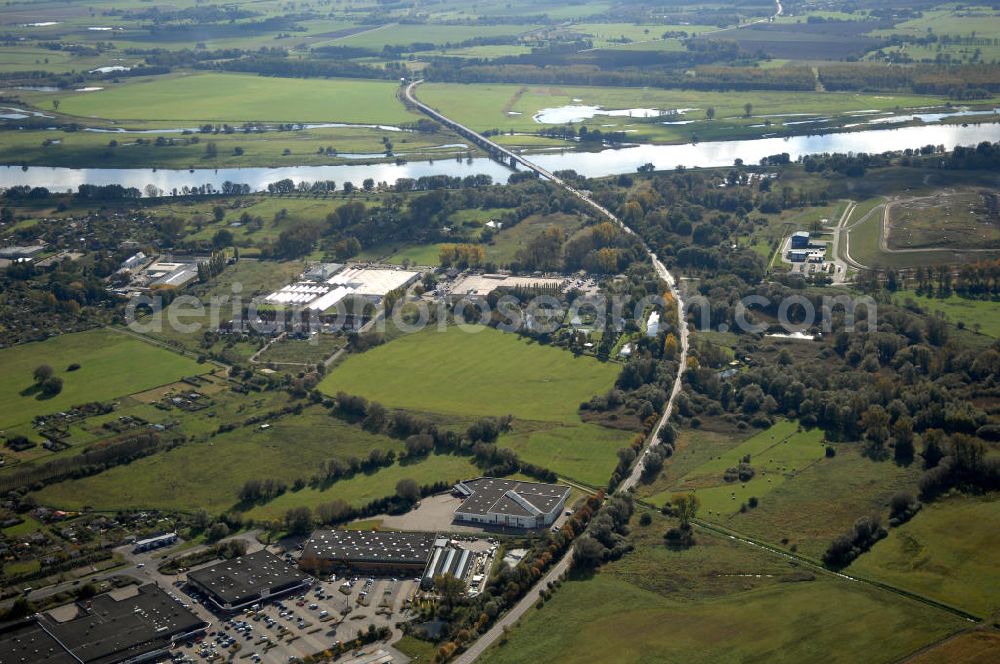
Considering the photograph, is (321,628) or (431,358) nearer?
(321,628)

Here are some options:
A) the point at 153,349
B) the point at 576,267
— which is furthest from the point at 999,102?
the point at 153,349

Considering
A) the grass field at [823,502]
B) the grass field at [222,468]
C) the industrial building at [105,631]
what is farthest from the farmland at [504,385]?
the industrial building at [105,631]

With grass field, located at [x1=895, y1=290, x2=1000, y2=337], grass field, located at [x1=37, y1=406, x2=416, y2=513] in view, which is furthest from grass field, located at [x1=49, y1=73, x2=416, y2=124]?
grass field, located at [x1=37, y1=406, x2=416, y2=513]

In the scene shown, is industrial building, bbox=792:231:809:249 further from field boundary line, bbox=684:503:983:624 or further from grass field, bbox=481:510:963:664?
grass field, bbox=481:510:963:664

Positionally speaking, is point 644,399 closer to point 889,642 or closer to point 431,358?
point 431,358

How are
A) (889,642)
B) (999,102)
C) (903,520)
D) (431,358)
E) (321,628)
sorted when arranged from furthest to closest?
(999,102), (431,358), (903,520), (321,628), (889,642)

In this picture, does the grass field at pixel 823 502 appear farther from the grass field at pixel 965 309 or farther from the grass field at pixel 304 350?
the grass field at pixel 304 350
